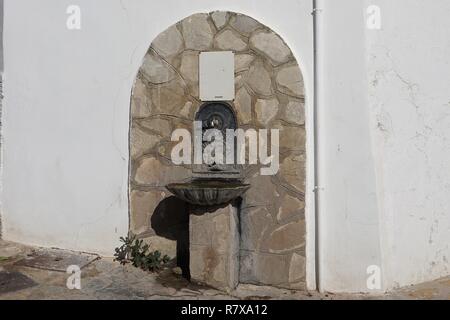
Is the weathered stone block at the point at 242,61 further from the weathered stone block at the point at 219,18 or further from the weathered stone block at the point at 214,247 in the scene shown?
the weathered stone block at the point at 214,247

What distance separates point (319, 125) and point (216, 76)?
44.3 inches

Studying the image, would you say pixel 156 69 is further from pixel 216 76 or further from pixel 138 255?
pixel 138 255

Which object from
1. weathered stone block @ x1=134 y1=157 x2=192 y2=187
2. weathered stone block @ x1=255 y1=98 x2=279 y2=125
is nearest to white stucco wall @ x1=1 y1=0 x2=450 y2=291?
weathered stone block @ x1=134 y1=157 x2=192 y2=187

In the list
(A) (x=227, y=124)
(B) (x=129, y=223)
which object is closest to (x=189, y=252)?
(B) (x=129, y=223)

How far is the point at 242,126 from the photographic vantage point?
411cm

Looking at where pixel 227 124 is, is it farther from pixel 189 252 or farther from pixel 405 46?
pixel 405 46

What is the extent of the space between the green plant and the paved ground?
0.08 metres

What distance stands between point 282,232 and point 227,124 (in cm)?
118

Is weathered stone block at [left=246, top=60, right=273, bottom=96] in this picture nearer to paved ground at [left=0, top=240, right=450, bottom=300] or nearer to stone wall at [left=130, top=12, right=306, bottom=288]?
stone wall at [left=130, top=12, right=306, bottom=288]

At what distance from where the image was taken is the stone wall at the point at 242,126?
3.95 m

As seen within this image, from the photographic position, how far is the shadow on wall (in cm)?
432

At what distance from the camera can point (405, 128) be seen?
3.98m

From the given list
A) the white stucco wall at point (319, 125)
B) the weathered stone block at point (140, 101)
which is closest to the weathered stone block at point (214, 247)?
the white stucco wall at point (319, 125)

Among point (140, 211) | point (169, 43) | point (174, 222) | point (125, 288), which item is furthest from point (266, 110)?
point (125, 288)
